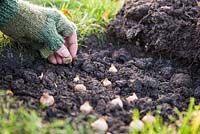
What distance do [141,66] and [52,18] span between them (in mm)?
609

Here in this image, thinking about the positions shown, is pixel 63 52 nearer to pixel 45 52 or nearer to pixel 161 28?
pixel 45 52

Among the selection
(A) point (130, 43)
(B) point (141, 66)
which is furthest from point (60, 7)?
(B) point (141, 66)

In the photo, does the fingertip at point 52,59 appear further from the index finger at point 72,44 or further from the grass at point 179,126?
the grass at point 179,126

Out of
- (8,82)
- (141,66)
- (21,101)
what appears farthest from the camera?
(141,66)

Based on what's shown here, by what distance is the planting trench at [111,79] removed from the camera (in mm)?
2168

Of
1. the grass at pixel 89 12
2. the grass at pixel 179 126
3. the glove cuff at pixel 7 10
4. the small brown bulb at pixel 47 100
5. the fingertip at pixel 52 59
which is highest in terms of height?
the glove cuff at pixel 7 10

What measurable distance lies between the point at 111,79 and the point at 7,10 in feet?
2.24

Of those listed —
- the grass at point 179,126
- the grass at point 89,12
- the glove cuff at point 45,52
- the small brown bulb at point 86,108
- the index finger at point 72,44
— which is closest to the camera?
the grass at point 179,126

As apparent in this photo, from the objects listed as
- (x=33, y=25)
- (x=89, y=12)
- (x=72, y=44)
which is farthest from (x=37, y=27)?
(x=89, y=12)

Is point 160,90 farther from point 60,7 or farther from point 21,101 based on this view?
point 60,7

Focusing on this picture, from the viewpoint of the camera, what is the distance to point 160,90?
2.50m

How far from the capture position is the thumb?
8.52 feet

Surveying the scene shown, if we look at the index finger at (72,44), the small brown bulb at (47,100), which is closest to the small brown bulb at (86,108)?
the small brown bulb at (47,100)

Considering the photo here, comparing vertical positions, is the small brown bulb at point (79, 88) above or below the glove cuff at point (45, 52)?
below
